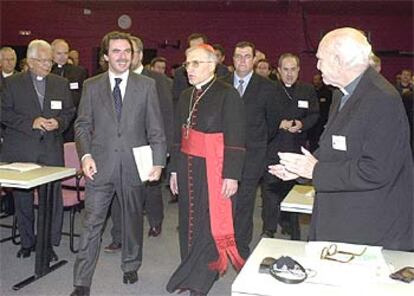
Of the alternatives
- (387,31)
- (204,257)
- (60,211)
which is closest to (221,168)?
(204,257)

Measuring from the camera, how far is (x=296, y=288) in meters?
1.78

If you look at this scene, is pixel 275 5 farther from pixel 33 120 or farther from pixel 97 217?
pixel 97 217

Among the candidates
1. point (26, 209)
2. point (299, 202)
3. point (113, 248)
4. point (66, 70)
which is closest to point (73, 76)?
point (66, 70)

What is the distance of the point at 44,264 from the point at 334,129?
8.15 ft

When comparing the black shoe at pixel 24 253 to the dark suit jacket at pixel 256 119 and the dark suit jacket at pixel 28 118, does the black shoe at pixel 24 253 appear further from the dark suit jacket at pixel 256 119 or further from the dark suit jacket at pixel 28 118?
the dark suit jacket at pixel 256 119

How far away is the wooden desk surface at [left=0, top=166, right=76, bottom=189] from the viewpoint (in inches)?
135

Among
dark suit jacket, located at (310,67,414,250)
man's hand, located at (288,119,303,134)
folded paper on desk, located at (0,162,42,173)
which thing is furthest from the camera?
man's hand, located at (288,119,303,134)

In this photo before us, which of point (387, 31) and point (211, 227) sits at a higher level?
point (387, 31)

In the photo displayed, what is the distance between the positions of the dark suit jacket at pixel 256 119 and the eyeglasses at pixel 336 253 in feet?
7.44

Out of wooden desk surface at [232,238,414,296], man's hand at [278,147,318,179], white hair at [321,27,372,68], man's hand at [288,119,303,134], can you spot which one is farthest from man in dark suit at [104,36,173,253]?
wooden desk surface at [232,238,414,296]

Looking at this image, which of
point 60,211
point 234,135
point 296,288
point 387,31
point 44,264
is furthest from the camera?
point 387,31

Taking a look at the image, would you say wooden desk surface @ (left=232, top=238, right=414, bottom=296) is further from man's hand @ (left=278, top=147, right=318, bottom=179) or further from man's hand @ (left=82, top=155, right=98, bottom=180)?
man's hand @ (left=82, top=155, right=98, bottom=180)

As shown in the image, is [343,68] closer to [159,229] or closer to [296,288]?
[296,288]

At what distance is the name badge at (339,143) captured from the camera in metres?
2.16
